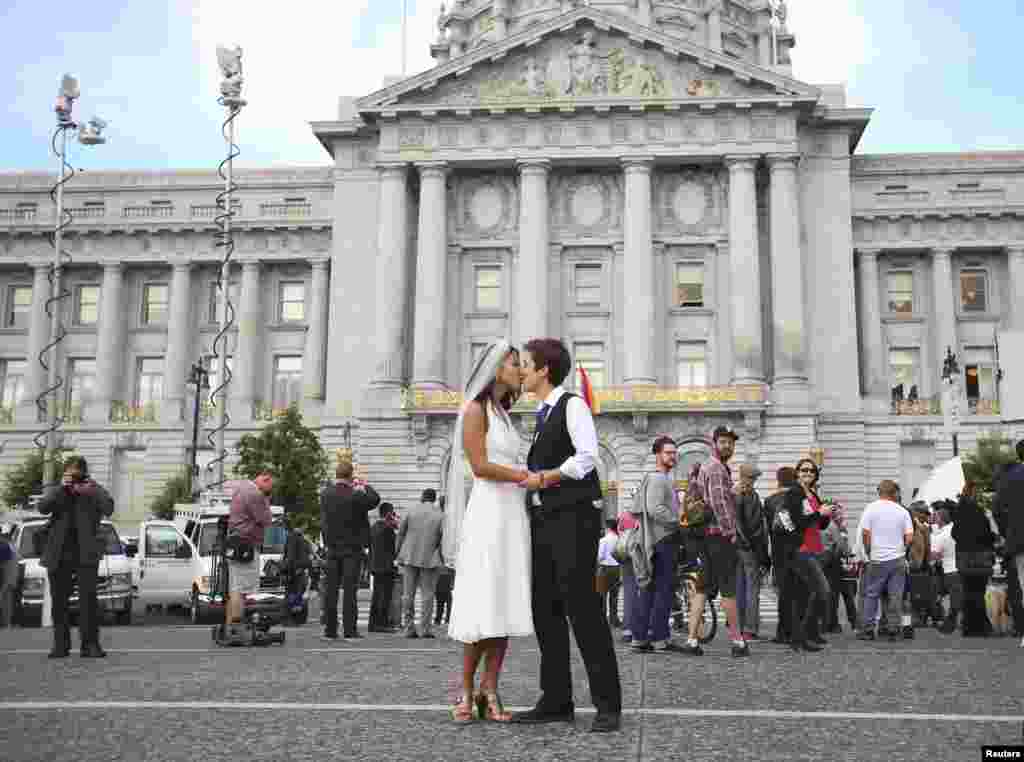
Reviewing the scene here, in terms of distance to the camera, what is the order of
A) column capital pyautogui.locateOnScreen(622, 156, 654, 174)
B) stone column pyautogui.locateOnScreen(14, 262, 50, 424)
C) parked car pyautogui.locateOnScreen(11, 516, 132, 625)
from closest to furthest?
1. parked car pyautogui.locateOnScreen(11, 516, 132, 625)
2. column capital pyautogui.locateOnScreen(622, 156, 654, 174)
3. stone column pyautogui.locateOnScreen(14, 262, 50, 424)

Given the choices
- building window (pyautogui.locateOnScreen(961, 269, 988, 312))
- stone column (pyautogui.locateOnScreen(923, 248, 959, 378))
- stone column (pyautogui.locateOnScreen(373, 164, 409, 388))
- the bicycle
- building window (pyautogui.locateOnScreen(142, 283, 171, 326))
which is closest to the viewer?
the bicycle

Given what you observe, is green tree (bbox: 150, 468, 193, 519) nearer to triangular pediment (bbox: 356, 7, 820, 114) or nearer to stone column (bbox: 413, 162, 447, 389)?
stone column (bbox: 413, 162, 447, 389)

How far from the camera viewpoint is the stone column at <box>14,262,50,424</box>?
55.1 meters

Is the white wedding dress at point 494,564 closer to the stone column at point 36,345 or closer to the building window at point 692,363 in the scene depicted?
the building window at point 692,363

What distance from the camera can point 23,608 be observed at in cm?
2027

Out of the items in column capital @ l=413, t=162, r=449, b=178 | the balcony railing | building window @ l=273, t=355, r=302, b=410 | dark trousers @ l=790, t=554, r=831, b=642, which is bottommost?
dark trousers @ l=790, t=554, r=831, b=642

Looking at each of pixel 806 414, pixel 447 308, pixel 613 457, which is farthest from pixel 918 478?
pixel 447 308

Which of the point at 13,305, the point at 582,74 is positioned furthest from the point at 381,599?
the point at 13,305

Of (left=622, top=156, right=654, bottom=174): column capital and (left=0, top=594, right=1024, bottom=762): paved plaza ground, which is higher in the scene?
(left=622, top=156, right=654, bottom=174): column capital

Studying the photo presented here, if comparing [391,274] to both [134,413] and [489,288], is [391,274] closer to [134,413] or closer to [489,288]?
[489,288]

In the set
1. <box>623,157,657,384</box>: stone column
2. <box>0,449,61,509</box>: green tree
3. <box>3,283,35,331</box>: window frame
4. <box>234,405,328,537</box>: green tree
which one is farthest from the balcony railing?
<box>623,157,657,384</box>: stone column

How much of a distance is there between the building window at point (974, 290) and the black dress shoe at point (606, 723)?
50.5m

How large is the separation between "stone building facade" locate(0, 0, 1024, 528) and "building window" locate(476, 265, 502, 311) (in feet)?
0.45

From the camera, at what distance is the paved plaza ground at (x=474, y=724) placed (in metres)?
5.42
